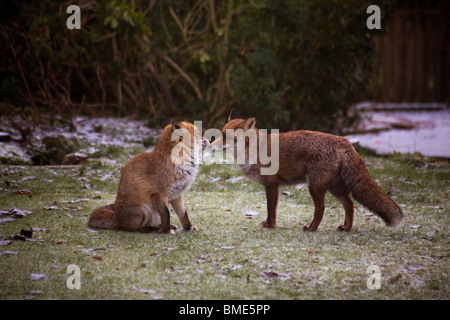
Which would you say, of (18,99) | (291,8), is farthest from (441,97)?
(18,99)

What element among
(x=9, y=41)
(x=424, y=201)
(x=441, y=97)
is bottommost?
(x=424, y=201)

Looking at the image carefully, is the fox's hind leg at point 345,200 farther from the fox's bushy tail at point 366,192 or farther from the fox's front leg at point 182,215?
the fox's front leg at point 182,215

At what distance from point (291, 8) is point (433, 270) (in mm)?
7690

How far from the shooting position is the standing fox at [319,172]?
5.54 metres

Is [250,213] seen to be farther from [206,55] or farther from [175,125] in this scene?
[206,55]

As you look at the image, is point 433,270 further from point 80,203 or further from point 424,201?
point 80,203

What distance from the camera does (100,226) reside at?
5.80 meters

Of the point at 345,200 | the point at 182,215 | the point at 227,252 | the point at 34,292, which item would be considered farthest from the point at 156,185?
the point at 345,200

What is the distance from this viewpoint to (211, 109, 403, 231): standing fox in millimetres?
5539

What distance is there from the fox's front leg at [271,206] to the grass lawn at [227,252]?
0.16m

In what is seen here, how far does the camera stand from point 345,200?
5875mm

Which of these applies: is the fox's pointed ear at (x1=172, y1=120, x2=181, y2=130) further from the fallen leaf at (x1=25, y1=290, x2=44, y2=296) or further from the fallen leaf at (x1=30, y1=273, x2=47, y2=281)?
the fallen leaf at (x1=25, y1=290, x2=44, y2=296)

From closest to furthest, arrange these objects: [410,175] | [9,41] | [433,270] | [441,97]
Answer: [433,270]
[410,175]
[9,41]
[441,97]

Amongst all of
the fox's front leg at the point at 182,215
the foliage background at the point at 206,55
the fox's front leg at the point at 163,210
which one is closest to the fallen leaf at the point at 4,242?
the fox's front leg at the point at 163,210
